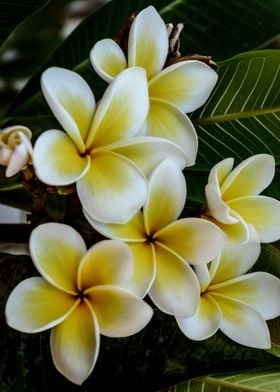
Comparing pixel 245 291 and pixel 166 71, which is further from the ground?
pixel 166 71

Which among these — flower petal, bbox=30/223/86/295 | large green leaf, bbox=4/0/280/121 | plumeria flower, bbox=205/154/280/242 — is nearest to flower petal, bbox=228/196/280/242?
plumeria flower, bbox=205/154/280/242

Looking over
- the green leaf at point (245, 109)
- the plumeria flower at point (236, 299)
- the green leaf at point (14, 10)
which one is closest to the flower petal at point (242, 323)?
the plumeria flower at point (236, 299)

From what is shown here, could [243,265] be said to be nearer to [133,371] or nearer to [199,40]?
[133,371]

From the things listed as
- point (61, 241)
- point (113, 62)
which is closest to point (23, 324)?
point (61, 241)

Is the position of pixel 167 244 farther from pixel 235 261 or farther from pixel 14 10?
pixel 14 10

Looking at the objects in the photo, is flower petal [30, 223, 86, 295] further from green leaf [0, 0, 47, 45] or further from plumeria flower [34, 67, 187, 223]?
green leaf [0, 0, 47, 45]
